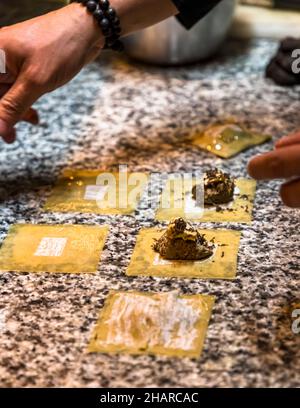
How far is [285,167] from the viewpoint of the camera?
861mm

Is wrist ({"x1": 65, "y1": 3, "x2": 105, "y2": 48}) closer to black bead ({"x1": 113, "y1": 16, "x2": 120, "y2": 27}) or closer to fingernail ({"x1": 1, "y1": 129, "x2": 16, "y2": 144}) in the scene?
black bead ({"x1": 113, "y1": 16, "x2": 120, "y2": 27})

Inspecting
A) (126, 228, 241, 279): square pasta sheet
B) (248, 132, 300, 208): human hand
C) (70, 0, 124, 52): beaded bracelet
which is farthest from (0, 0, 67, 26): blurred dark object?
(248, 132, 300, 208): human hand

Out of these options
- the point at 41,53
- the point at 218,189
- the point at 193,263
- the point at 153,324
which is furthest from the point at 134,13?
the point at 153,324

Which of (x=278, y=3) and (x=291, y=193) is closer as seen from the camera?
(x=291, y=193)

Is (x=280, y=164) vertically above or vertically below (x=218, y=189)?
above

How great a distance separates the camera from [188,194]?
1.15 m

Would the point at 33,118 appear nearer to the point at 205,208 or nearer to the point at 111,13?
the point at 111,13

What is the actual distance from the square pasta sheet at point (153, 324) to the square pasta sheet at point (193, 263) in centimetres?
5

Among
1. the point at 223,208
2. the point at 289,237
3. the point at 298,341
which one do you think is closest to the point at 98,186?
the point at 223,208

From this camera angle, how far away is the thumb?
1.12 metres

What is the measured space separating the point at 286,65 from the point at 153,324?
0.70 meters

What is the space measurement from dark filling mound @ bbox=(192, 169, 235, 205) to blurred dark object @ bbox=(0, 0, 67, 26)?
47 cm
